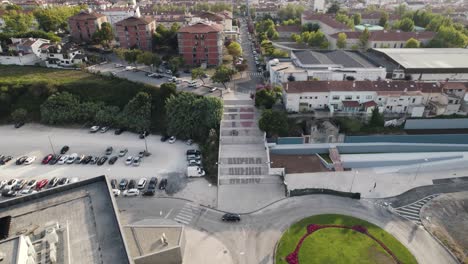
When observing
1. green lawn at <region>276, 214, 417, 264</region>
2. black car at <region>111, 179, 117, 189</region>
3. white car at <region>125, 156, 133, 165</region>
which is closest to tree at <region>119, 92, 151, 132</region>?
white car at <region>125, 156, 133, 165</region>

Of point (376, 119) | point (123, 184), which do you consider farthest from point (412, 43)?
point (123, 184)

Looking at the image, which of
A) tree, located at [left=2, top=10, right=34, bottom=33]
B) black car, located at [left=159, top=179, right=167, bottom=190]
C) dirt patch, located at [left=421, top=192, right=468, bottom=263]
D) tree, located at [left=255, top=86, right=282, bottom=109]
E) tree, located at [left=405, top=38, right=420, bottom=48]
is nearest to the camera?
dirt patch, located at [left=421, top=192, right=468, bottom=263]

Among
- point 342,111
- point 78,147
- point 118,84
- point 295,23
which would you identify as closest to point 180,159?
point 78,147

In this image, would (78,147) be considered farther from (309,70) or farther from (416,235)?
(416,235)

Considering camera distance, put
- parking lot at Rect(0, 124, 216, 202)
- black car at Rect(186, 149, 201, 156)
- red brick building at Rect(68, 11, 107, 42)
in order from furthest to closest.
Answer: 1. red brick building at Rect(68, 11, 107, 42)
2. black car at Rect(186, 149, 201, 156)
3. parking lot at Rect(0, 124, 216, 202)

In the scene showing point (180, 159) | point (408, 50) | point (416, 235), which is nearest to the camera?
point (416, 235)

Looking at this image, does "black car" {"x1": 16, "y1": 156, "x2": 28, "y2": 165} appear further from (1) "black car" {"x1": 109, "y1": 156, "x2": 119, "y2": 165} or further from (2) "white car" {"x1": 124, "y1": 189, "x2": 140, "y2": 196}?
(2) "white car" {"x1": 124, "y1": 189, "x2": 140, "y2": 196}
